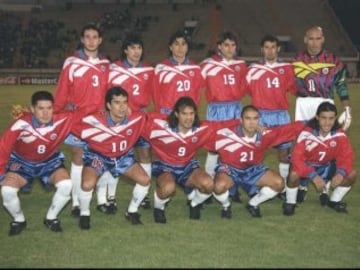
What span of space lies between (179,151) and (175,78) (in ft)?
3.08

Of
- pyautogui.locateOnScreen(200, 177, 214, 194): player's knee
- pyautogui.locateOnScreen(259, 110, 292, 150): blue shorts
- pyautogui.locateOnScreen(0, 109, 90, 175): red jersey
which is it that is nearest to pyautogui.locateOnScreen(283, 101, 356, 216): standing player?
pyautogui.locateOnScreen(259, 110, 292, 150): blue shorts

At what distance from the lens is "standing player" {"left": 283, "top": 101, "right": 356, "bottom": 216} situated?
214 inches

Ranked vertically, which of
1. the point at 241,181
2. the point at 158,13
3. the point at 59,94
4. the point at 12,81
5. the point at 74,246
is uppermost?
the point at 158,13

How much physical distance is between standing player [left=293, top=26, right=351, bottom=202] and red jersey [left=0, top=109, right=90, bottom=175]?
252cm

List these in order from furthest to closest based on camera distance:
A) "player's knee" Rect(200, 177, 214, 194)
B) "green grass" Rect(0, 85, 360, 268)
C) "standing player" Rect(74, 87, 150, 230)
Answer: "player's knee" Rect(200, 177, 214, 194), "standing player" Rect(74, 87, 150, 230), "green grass" Rect(0, 85, 360, 268)

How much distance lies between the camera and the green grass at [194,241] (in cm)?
404

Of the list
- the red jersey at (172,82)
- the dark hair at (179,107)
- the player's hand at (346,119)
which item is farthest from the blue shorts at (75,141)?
the player's hand at (346,119)

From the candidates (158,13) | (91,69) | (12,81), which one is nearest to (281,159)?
(91,69)

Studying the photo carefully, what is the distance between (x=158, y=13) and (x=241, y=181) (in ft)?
101

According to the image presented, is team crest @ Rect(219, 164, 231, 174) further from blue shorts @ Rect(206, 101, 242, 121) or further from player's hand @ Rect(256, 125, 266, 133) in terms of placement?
blue shorts @ Rect(206, 101, 242, 121)

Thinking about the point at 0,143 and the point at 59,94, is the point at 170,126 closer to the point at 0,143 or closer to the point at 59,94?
the point at 59,94

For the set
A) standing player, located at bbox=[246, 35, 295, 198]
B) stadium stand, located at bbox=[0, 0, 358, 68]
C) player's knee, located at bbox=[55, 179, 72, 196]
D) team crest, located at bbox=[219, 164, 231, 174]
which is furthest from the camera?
stadium stand, located at bbox=[0, 0, 358, 68]

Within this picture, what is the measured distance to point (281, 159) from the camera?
6242 millimetres

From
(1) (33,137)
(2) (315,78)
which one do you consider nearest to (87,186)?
(1) (33,137)
